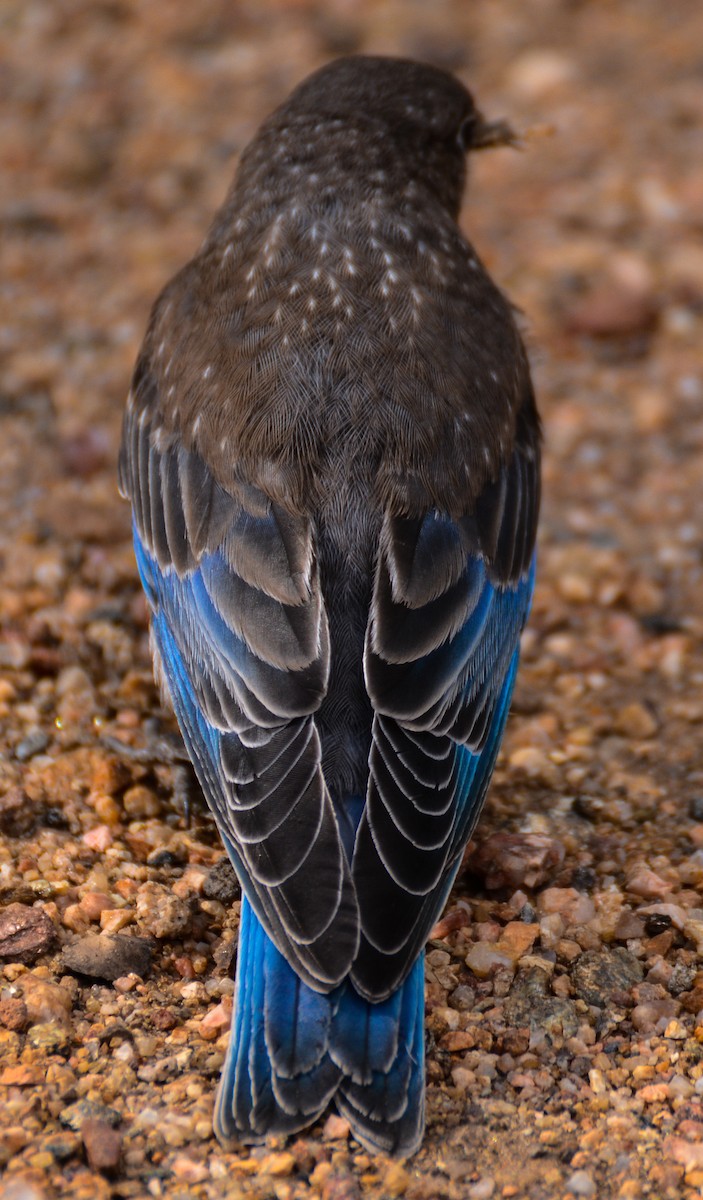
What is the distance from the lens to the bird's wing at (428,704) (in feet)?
10.1

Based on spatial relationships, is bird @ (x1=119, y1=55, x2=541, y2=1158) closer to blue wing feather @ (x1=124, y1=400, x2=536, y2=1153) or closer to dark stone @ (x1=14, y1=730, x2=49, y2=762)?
blue wing feather @ (x1=124, y1=400, x2=536, y2=1153)

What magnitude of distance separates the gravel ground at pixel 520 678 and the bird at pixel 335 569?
0.31m

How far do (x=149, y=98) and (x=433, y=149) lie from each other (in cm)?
296

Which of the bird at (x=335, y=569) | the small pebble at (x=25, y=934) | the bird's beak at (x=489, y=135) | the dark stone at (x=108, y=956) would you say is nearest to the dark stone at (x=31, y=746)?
the bird at (x=335, y=569)

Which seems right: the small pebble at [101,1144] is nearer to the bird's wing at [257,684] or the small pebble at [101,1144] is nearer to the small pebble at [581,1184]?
the bird's wing at [257,684]

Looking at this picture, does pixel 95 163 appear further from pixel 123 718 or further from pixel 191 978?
pixel 191 978

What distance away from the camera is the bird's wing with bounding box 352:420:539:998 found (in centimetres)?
309

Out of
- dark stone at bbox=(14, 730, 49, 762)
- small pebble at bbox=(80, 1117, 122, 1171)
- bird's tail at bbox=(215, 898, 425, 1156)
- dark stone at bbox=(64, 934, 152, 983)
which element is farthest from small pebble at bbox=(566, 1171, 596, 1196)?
dark stone at bbox=(14, 730, 49, 762)

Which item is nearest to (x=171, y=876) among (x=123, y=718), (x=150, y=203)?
(x=123, y=718)

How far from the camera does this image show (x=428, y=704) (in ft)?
11.0

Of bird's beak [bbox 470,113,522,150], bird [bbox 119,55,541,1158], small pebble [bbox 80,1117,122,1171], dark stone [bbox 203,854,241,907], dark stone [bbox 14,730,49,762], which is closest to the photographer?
small pebble [bbox 80,1117,122,1171]

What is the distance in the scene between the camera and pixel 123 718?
174 inches

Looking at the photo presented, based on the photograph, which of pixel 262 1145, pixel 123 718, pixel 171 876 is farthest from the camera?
pixel 123 718

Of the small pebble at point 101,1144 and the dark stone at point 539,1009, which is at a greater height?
the dark stone at point 539,1009
